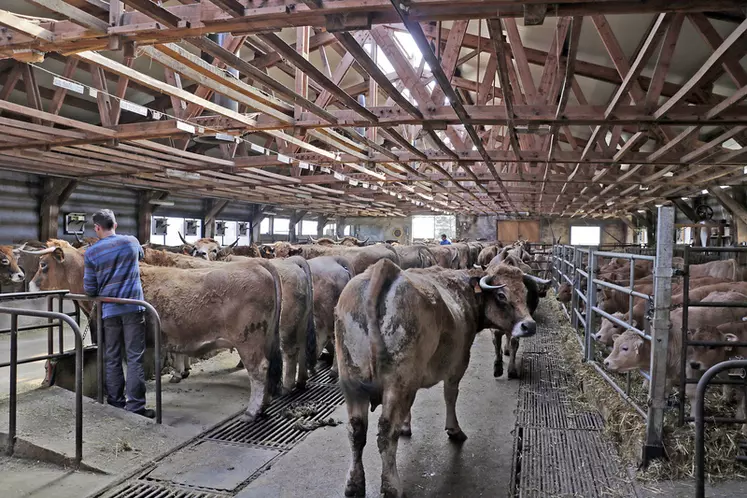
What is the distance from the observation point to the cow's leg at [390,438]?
12.0ft

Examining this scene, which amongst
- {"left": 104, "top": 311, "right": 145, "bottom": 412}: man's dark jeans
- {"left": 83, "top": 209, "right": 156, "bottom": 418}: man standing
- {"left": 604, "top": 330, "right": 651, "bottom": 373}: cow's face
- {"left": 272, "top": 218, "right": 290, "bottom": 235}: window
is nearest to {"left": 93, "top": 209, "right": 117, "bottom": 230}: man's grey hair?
{"left": 83, "top": 209, "right": 156, "bottom": 418}: man standing

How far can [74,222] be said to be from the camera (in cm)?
1388

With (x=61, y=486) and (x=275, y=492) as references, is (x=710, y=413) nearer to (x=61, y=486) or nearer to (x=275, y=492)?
(x=275, y=492)

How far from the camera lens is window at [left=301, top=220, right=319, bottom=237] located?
31.8m

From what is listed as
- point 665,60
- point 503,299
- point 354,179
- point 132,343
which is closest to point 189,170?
point 354,179

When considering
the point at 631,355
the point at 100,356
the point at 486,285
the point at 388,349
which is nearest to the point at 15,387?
the point at 100,356

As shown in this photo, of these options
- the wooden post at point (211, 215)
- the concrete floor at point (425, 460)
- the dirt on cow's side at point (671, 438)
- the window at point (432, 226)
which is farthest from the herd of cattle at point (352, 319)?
the window at point (432, 226)

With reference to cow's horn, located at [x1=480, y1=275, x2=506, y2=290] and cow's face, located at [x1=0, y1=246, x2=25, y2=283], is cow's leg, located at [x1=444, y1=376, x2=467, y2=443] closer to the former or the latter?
cow's horn, located at [x1=480, y1=275, x2=506, y2=290]

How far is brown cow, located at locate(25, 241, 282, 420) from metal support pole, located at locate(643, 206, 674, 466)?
3756mm

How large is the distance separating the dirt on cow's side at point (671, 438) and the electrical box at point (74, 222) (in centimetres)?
1334

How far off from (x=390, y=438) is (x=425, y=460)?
0.94 metres

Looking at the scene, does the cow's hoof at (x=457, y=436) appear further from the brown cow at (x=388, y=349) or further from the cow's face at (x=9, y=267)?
the cow's face at (x=9, y=267)

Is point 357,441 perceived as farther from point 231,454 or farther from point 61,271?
point 61,271

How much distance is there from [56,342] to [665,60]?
10185 mm
